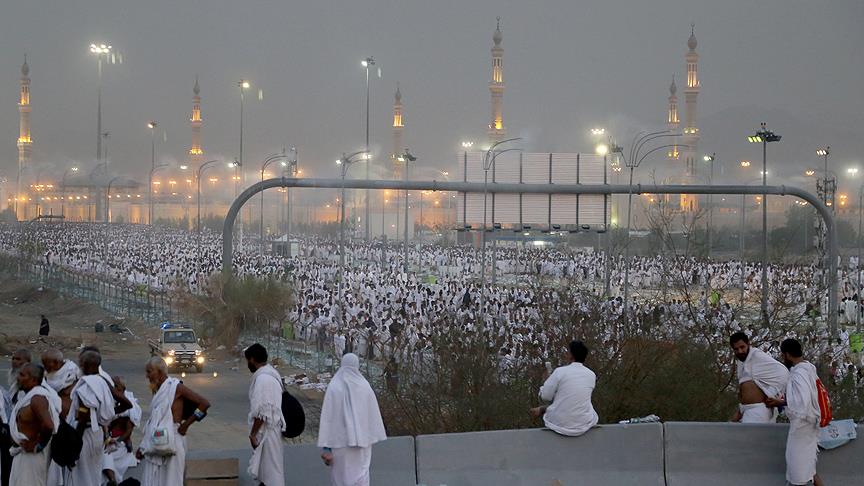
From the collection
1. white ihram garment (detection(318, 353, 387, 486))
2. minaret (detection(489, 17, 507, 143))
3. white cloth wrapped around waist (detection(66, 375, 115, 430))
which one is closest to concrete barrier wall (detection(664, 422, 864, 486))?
white ihram garment (detection(318, 353, 387, 486))

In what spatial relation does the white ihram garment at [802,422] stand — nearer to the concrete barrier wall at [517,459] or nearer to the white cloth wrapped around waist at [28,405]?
the concrete barrier wall at [517,459]

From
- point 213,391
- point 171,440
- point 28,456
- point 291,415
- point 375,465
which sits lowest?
point 213,391

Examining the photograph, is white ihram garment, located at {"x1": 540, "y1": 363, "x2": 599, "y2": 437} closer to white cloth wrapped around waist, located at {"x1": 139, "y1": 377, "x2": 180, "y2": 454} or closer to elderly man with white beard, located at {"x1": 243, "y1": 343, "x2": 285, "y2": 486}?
elderly man with white beard, located at {"x1": 243, "y1": 343, "x2": 285, "y2": 486}

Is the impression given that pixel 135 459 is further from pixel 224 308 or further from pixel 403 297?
pixel 403 297

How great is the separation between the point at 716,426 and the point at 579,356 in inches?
52.7

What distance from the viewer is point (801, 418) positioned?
28.5 ft

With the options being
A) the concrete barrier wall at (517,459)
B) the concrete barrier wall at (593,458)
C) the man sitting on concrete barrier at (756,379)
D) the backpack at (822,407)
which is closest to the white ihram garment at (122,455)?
the concrete barrier wall at (593,458)

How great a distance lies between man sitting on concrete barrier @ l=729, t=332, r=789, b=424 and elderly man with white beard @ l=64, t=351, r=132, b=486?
489cm

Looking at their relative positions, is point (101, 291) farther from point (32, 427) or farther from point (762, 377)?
point (762, 377)

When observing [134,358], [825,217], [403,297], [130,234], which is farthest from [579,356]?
[130,234]

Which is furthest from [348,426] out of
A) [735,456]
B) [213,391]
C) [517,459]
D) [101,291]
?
[101,291]

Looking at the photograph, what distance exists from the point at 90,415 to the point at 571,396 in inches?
139

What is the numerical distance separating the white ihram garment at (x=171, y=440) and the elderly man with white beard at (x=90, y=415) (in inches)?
19.4

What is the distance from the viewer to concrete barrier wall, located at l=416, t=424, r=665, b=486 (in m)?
8.95
